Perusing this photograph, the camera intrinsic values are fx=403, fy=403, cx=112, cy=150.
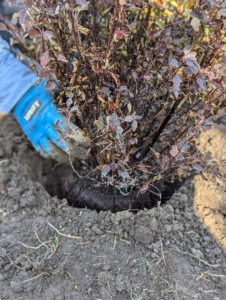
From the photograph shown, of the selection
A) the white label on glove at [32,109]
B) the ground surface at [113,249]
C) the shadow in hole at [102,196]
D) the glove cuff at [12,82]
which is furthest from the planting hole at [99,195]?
the glove cuff at [12,82]

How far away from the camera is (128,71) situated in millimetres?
1833

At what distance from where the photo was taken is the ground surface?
167 cm

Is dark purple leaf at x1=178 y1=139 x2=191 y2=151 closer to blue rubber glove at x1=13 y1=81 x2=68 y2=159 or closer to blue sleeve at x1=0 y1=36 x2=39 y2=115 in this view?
blue rubber glove at x1=13 y1=81 x2=68 y2=159

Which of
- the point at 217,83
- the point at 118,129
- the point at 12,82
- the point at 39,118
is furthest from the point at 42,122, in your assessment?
the point at 217,83

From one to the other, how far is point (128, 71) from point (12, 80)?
0.76 meters

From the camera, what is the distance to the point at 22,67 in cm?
232

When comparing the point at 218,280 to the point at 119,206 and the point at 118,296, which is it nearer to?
the point at 118,296

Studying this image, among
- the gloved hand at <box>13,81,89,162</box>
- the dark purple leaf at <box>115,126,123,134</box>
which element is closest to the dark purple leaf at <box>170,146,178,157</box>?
the dark purple leaf at <box>115,126,123,134</box>

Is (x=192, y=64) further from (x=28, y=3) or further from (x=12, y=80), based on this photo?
(x=12, y=80)

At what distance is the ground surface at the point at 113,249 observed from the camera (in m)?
1.67

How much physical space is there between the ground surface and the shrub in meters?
0.20

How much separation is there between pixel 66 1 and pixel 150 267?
3.69ft

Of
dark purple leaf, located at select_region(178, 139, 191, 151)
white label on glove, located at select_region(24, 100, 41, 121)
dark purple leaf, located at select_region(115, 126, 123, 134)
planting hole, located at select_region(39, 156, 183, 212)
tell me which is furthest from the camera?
white label on glove, located at select_region(24, 100, 41, 121)

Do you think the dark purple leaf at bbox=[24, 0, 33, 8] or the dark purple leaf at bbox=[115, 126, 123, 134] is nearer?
the dark purple leaf at bbox=[24, 0, 33, 8]
